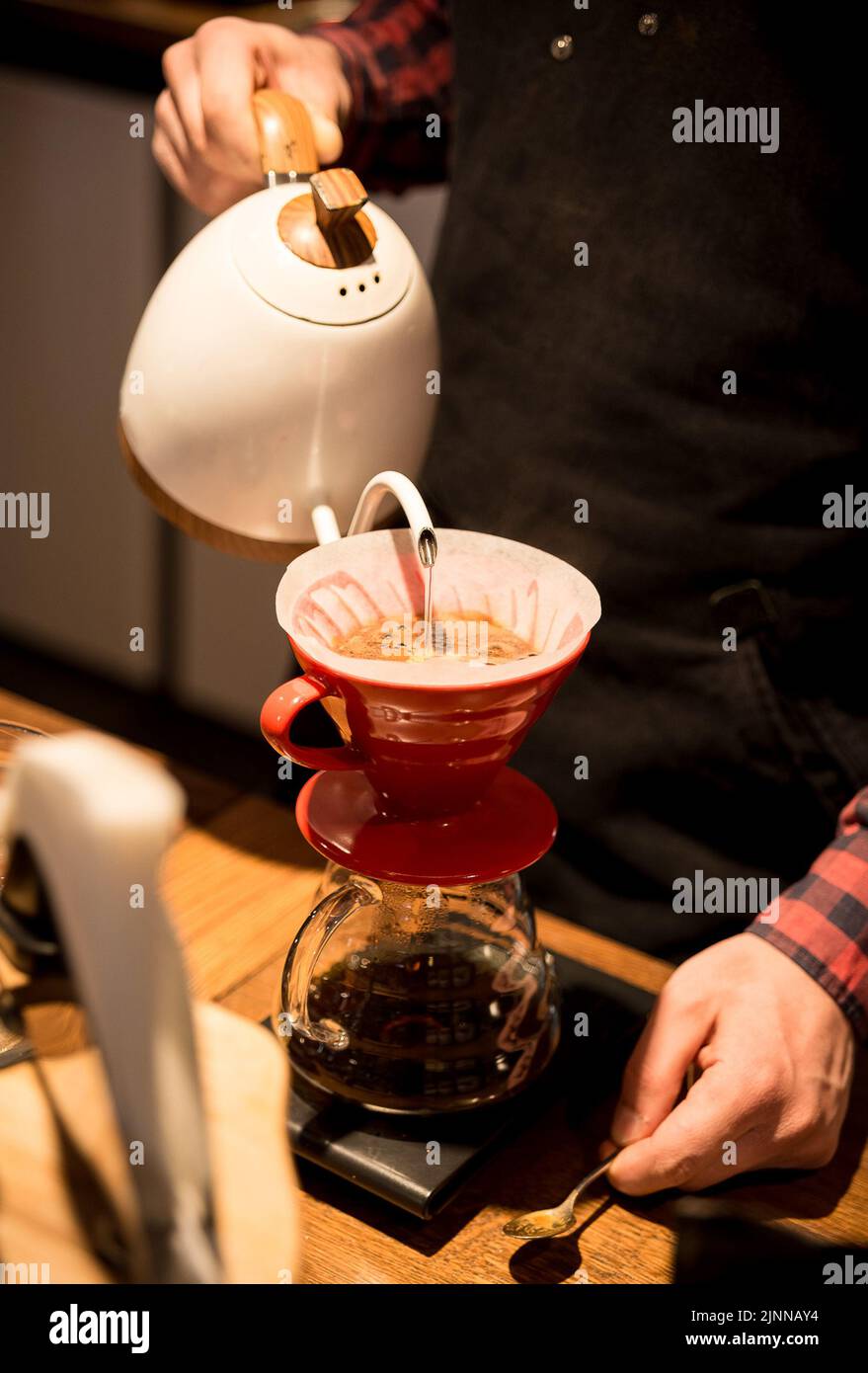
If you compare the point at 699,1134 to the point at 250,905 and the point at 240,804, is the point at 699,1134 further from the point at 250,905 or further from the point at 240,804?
the point at 240,804

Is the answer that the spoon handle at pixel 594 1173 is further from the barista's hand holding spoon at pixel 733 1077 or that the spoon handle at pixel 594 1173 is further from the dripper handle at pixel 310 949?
the dripper handle at pixel 310 949

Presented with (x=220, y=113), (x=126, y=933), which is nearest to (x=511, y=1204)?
(x=126, y=933)

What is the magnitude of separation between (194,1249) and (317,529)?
17.7 inches

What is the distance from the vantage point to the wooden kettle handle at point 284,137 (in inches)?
31.5

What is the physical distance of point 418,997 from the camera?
720mm

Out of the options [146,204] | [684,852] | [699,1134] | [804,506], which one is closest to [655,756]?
[684,852]

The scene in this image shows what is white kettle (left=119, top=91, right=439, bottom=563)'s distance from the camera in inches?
28.4

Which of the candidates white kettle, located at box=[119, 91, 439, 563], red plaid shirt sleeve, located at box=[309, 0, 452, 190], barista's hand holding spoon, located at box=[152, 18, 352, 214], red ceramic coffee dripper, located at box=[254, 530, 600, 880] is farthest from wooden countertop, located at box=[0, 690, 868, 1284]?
red plaid shirt sleeve, located at box=[309, 0, 452, 190]

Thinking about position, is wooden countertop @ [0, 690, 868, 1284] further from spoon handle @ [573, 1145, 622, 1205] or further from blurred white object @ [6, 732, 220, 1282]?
blurred white object @ [6, 732, 220, 1282]

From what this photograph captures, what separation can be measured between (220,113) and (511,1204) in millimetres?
719

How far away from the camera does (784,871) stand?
1.12 meters

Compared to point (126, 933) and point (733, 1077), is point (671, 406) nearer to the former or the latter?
point (733, 1077)

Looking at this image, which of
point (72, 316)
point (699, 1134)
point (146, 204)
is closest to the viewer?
point (699, 1134)

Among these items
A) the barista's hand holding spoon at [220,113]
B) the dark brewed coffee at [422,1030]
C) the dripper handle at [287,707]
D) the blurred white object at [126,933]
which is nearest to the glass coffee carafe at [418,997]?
the dark brewed coffee at [422,1030]
